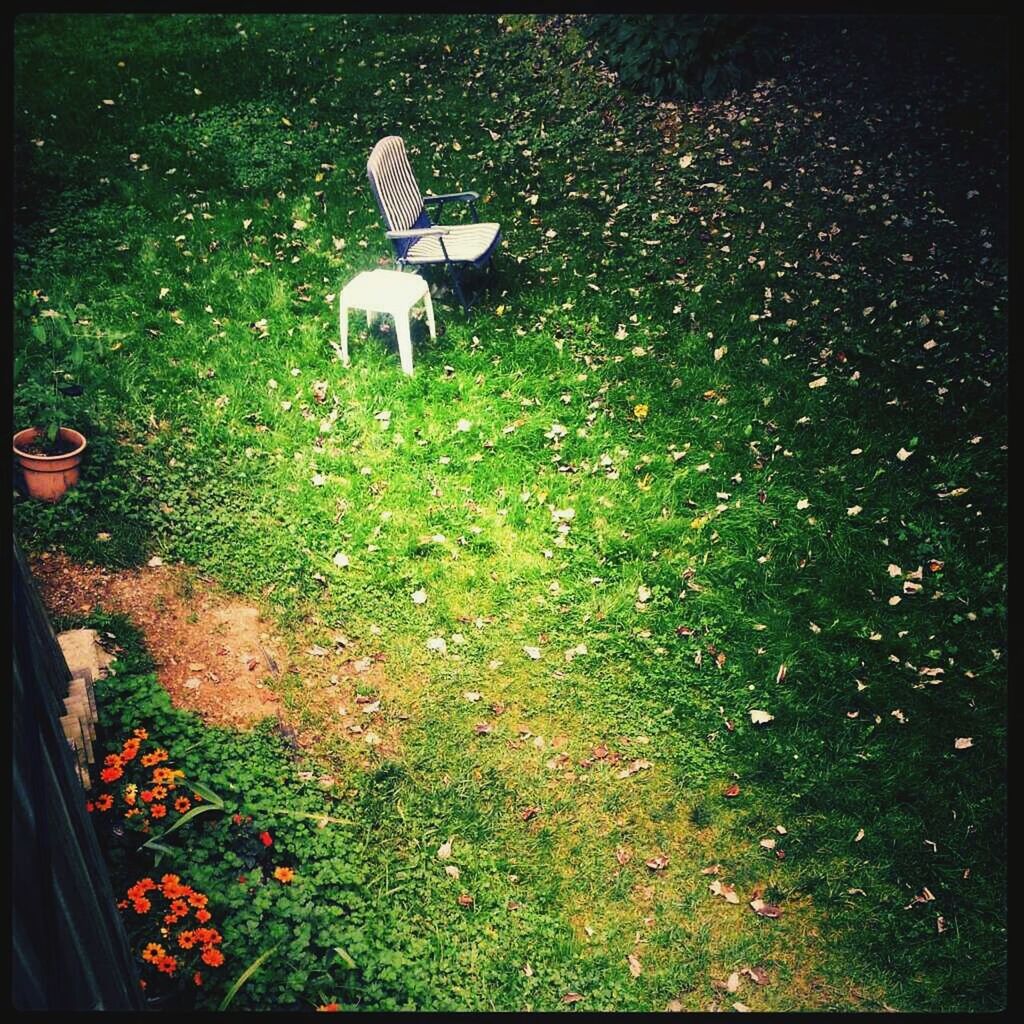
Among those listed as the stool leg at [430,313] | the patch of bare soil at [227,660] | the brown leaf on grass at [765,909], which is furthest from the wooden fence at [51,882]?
the stool leg at [430,313]

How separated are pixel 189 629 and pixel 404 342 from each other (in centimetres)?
298

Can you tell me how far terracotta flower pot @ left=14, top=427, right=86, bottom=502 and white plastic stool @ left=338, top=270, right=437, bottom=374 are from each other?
2241 millimetres

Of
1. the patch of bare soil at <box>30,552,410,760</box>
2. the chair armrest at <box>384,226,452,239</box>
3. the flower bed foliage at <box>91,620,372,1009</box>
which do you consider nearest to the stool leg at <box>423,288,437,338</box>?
the chair armrest at <box>384,226,452,239</box>

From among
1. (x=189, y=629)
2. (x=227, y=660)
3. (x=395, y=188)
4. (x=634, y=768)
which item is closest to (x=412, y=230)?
(x=395, y=188)

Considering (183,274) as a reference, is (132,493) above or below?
below

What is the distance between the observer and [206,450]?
625 cm

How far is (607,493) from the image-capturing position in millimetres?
6152

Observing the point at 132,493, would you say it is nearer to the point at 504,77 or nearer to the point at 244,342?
the point at 244,342

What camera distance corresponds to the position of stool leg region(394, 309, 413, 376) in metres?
6.85

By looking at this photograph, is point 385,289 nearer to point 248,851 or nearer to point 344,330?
point 344,330

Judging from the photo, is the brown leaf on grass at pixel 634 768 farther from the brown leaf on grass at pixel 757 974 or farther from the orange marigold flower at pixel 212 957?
the orange marigold flower at pixel 212 957

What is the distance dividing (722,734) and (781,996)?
4.40ft

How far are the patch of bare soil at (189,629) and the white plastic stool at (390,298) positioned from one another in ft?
8.46

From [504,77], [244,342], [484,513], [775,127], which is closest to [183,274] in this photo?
[244,342]
